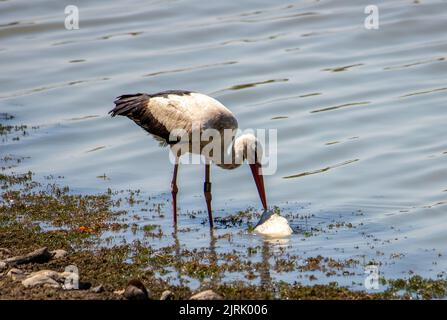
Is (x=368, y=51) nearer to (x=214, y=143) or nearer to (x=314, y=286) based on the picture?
(x=214, y=143)

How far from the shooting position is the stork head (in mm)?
11122

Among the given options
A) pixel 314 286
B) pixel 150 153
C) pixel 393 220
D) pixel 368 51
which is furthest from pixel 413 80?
pixel 314 286

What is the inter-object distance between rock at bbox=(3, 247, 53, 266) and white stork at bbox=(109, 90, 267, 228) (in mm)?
2271

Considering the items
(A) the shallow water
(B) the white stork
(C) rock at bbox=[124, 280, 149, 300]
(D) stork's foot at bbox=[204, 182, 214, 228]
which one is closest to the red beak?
(B) the white stork

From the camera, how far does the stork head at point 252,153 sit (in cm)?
1112

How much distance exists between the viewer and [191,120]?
1130 centimetres

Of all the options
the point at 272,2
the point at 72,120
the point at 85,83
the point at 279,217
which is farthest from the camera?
the point at 272,2

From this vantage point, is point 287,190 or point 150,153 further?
point 150,153

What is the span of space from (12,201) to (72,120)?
461cm

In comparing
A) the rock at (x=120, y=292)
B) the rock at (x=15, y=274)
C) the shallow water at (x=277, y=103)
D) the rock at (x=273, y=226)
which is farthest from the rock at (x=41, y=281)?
the rock at (x=273, y=226)

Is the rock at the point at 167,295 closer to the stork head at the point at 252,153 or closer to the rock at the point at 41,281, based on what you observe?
the rock at the point at 41,281

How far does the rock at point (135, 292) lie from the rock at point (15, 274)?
3.89 feet

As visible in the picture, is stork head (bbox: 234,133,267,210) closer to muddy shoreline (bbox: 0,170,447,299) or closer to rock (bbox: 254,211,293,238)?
muddy shoreline (bbox: 0,170,447,299)

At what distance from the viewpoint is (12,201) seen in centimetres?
1187
